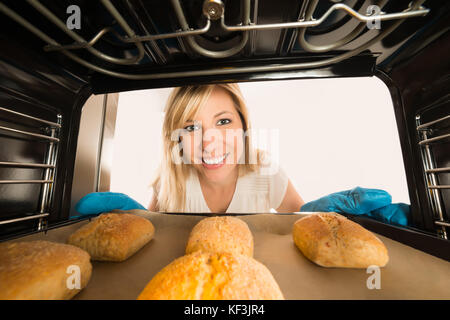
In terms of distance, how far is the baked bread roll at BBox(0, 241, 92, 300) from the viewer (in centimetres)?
57

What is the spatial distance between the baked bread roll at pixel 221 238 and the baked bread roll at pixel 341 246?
31 centimetres

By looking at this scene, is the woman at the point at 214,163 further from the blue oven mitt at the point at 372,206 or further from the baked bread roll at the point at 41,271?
the baked bread roll at the point at 41,271

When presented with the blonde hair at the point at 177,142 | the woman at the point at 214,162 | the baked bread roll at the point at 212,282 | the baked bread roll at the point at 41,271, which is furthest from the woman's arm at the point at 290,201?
the baked bread roll at the point at 41,271

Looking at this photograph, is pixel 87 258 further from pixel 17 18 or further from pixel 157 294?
pixel 17 18

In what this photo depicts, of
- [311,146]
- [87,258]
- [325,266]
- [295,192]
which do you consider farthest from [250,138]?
[87,258]

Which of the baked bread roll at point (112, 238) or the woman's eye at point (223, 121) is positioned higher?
the woman's eye at point (223, 121)

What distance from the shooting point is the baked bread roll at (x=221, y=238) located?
89 cm

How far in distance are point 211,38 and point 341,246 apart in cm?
116

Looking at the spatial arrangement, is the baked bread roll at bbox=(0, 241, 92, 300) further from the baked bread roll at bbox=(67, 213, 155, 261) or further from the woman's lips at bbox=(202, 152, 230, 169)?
the woman's lips at bbox=(202, 152, 230, 169)

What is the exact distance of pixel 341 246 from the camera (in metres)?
0.87

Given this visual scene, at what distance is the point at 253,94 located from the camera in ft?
7.46

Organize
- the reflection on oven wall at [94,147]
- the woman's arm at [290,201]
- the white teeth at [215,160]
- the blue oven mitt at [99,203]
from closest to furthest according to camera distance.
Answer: the blue oven mitt at [99,203] < the reflection on oven wall at [94,147] < the white teeth at [215,160] < the woman's arm at [290,201]

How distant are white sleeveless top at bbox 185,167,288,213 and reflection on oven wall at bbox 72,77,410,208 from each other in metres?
0.23
